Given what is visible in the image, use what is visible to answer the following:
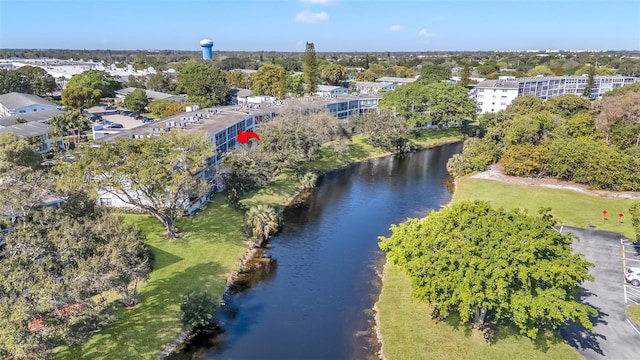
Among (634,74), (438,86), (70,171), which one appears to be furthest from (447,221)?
(634,74)

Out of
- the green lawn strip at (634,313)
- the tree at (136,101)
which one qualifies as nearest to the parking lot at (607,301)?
the green lawn strip at (634,313)

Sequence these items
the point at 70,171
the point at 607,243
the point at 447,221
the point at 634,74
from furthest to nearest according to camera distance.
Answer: the point at 634,74 → the point at 607,243 → the point at 70,171 → the point at 447,221

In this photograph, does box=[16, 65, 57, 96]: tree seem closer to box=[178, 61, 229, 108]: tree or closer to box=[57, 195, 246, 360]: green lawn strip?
box=[178, 61, 229, 108]: tree

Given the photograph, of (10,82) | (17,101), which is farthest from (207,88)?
(10,82)

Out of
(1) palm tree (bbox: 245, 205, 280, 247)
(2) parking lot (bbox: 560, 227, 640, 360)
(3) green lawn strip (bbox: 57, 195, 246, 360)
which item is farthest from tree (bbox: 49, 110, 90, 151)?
(2) parking lot (bbox: 560, 227, 640, 360)

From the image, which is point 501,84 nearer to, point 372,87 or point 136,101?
point 372,87

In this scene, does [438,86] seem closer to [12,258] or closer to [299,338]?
[299,338]

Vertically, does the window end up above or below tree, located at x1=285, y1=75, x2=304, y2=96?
below
